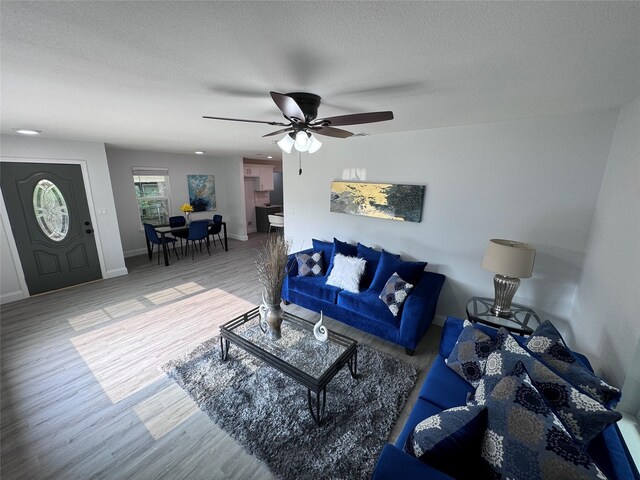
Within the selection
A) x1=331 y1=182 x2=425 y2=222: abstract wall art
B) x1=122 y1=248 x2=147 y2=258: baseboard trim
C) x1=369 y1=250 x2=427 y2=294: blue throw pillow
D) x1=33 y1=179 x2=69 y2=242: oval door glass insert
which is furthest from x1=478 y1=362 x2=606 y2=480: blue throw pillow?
x1=122 y1=248 x2=147 y2=258: baseboard trim

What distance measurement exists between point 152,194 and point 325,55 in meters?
6.17

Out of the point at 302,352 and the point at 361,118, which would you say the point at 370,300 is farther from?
the point at 361,118

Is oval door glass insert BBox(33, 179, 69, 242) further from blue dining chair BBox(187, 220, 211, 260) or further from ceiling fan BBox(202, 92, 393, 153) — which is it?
ceiling fan BBox(202, 92, 393, 153)

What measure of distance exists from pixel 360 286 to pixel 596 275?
6.57ft

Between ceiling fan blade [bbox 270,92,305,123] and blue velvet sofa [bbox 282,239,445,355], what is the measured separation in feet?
6.37

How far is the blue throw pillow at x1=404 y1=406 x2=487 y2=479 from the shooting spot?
1.03 m

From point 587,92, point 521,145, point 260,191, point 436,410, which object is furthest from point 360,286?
point 260,191

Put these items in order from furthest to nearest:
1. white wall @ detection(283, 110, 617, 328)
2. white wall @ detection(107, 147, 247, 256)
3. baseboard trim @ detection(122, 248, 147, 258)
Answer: baseboard trim @ detection(122, 248, 147, 258) < white wall @ detection(107, 147, 247, 256) < white wall @ detection(283, 110, 617, 328)

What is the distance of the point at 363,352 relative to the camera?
102 inches

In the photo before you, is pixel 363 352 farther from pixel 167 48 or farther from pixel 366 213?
pixel 167 48

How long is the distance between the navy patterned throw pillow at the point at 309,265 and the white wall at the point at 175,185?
413 cm

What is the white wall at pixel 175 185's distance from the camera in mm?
5371

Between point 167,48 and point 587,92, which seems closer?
point 167,48

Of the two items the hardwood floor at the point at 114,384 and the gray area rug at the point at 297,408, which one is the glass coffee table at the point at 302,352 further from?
the hardwood floor at the point at 114,384
